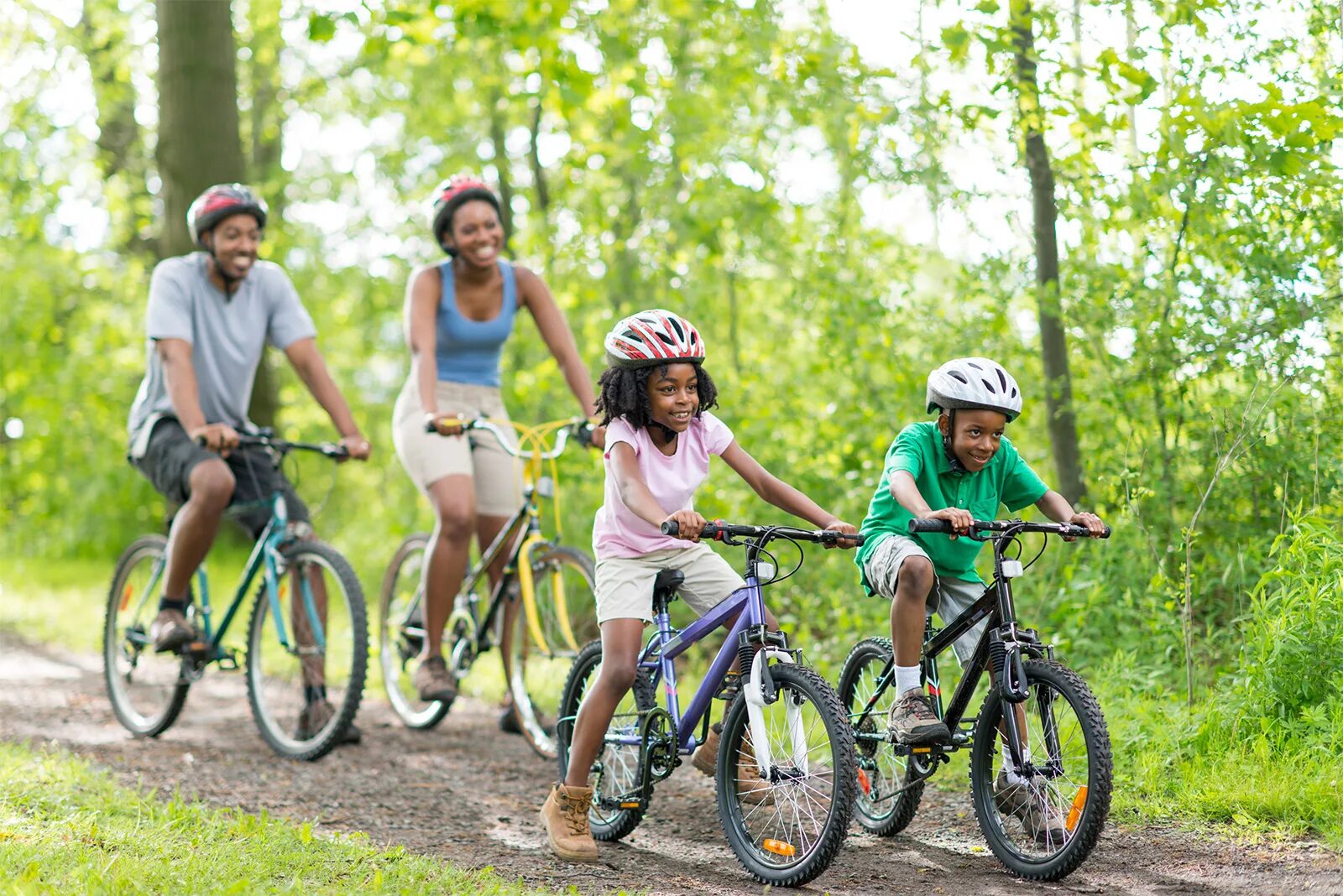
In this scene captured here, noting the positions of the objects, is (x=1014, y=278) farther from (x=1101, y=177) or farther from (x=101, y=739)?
(x=101, y=739)

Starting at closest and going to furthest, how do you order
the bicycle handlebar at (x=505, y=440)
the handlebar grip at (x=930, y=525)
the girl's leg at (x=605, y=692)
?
the handlebar grip at (x=930, y=525) → the girl's leg at (x=605, y=692) → the bicycle handlebar at (x=505, y=440)

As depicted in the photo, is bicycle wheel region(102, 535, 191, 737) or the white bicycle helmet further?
bicycle wheel region(102, 535, 191, 737)

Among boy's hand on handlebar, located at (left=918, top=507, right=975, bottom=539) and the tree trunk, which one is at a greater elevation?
A: the tree trunk

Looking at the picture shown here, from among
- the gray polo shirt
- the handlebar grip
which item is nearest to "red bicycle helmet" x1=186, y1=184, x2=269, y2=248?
the gray polo shirt

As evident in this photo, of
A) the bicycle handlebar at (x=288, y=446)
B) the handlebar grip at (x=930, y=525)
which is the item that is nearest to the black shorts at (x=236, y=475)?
the bicycle handlebar at (x=288, y=446)

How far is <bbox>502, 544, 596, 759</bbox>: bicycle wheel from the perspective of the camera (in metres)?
6.20

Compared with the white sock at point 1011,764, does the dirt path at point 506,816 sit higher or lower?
lower

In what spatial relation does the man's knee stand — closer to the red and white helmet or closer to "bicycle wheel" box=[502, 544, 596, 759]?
"bicycle wheel" box=[502, 544, 596, 759]

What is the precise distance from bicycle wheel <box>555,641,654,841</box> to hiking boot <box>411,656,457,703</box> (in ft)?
5.10

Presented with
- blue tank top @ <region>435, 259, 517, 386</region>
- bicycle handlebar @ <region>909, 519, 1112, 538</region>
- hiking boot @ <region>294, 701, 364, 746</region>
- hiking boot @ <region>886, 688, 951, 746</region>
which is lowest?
hiking boot @ <region>294, 701, 364, 746</region>

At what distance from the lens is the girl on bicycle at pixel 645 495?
4441 millimetres

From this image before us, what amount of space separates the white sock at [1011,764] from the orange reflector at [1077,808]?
7.1 inches

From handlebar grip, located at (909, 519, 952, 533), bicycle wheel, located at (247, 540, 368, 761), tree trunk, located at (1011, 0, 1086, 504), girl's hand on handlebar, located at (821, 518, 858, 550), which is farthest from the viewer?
tree trunk, located at (1011, 0, 1086, 504)

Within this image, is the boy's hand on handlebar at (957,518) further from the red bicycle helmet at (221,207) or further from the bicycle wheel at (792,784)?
the red bicycle helmet at (221,207)
